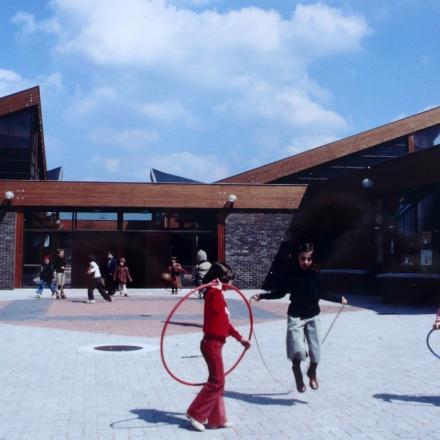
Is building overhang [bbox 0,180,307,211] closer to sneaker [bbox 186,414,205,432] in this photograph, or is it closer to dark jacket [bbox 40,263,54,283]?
dark jacket [bbox 40,263,54,283]

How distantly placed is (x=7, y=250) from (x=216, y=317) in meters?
23.3

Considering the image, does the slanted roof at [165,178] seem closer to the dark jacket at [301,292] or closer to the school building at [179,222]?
the school building at [179,222]

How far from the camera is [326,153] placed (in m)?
32.0

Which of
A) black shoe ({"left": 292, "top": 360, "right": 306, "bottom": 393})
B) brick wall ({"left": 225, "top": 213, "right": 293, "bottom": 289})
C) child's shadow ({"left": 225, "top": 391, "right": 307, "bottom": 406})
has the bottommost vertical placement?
child's shadow ({"left": 225, "top": 391, "right": 307, "bottom": 406})

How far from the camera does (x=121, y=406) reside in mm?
6918

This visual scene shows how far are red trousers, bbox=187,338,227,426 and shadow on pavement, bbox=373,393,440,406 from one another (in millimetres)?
2116

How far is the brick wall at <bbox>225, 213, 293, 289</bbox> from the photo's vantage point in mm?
28953

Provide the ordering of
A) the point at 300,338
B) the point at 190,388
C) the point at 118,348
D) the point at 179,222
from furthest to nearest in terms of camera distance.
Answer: the point at 179,222 → the point at 118,348 → the point at 190,388 → the point at 300,338

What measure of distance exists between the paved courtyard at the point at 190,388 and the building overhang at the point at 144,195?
13.8 m

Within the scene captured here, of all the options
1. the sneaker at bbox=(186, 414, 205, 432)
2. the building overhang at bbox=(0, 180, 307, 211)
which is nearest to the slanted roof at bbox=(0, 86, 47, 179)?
the building overhang at bbox=(0, 180, 307, 211)

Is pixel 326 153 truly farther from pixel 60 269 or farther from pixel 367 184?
pixel 60 269

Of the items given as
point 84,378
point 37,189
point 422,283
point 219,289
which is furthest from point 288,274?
point 37,189

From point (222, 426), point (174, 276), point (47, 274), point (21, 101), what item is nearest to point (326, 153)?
point (174, 276)

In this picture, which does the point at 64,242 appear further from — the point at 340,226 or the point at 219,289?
the point at 219,289
